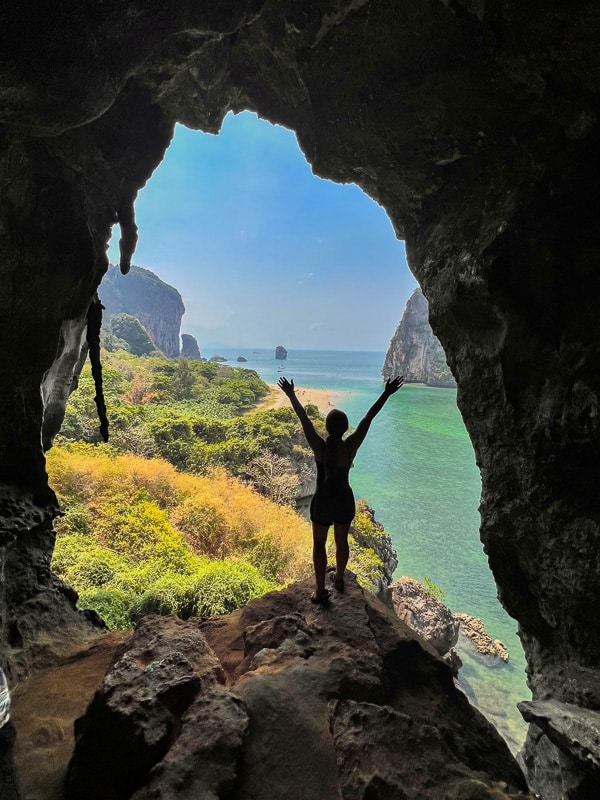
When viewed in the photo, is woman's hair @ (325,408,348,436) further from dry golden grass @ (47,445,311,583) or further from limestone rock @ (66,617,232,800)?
dry golden grass @ (47,445,311,583)

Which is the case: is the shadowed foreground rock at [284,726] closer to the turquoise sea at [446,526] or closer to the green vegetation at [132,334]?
the turquoise sea at [446,526]

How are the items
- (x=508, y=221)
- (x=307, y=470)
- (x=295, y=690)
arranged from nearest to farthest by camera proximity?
(x=295, y=690), (x=508, y=221), (x=307, y=470)

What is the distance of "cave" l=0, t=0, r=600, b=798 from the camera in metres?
3.42

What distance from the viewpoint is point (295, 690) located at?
2.86m

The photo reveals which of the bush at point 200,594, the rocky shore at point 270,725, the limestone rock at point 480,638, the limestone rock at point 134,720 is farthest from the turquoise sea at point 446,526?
the limestone rock at point 134,720

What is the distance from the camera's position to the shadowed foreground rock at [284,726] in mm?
2221

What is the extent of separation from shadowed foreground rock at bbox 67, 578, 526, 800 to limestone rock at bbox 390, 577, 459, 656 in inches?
313

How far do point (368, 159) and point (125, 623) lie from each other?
362 inches

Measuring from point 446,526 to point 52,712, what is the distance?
→ 20.1m

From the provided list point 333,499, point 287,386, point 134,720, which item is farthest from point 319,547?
point 134,720

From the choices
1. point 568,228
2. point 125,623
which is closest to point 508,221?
point 568,228

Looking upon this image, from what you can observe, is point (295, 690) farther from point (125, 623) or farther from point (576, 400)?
point (125, 623)

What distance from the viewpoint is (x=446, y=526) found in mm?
20141

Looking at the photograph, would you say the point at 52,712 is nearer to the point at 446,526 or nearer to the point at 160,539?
the point at 160,539
